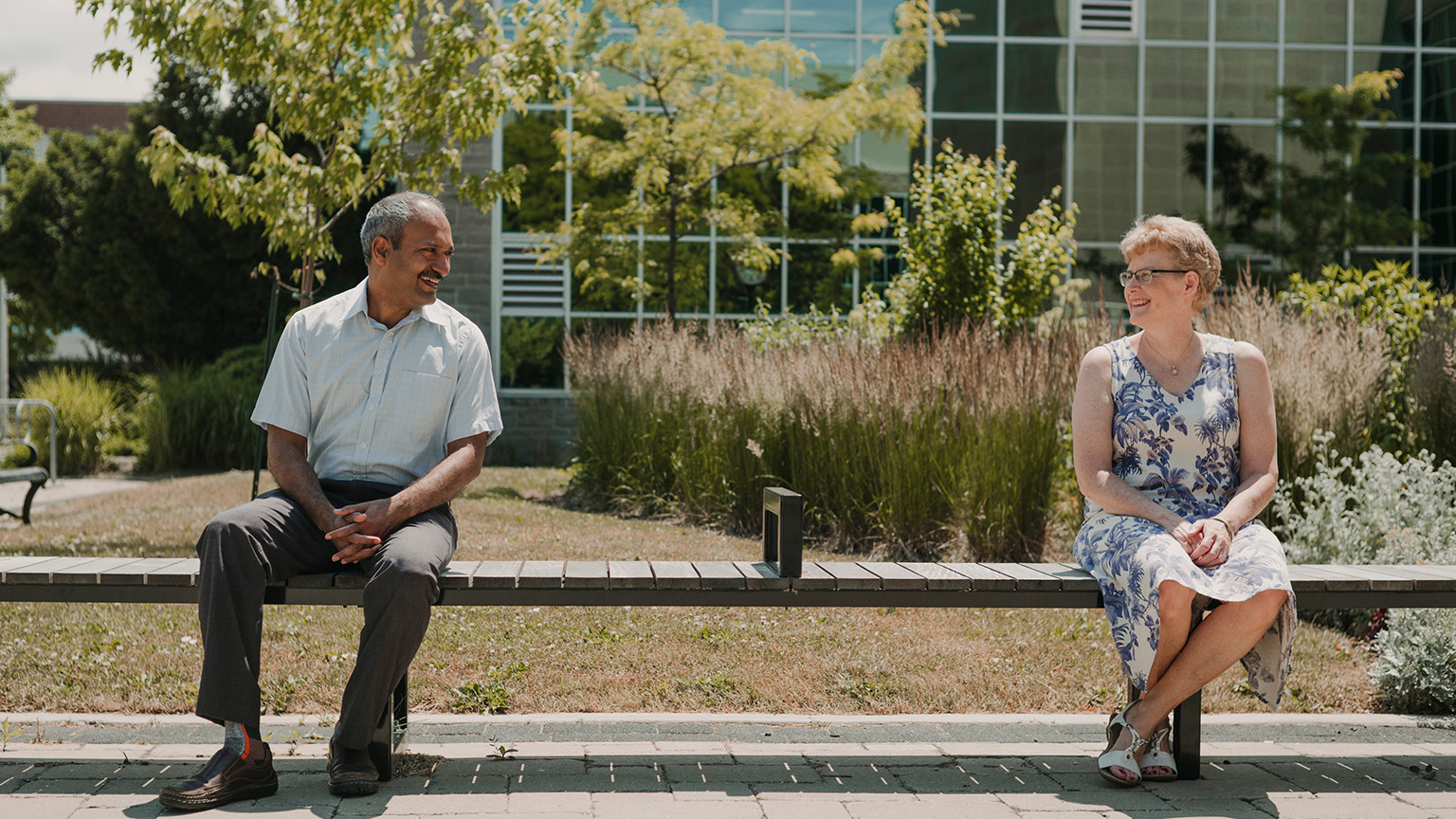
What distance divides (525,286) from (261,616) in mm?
13094

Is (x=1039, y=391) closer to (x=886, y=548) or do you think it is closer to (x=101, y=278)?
(x=886, y=548)

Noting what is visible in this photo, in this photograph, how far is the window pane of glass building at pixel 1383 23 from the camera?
16.6 meters

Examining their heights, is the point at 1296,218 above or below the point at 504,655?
above

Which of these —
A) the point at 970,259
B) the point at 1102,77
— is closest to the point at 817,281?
the point at 1102,77

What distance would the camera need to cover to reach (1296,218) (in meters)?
15.5

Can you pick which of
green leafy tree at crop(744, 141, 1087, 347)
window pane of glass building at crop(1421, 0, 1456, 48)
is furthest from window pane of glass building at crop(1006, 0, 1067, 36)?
green leafy tree at crop(744, 141, 1087, 347)

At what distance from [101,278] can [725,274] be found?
8602 mm

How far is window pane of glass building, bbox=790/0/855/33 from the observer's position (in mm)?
15992

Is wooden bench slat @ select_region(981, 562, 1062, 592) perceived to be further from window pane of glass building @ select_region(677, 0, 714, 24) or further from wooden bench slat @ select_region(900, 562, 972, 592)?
window pane of glass building @ select_region(677, 0, 714, 24)

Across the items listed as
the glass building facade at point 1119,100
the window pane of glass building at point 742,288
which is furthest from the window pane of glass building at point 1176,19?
the window pane of glass building at point 742,288

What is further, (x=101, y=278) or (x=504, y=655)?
(x=101, y=278)

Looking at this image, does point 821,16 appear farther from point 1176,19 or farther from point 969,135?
point 1176,19

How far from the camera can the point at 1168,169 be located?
650 inches

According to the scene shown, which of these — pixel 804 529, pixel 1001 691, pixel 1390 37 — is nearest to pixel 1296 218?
pixel 1390 37
